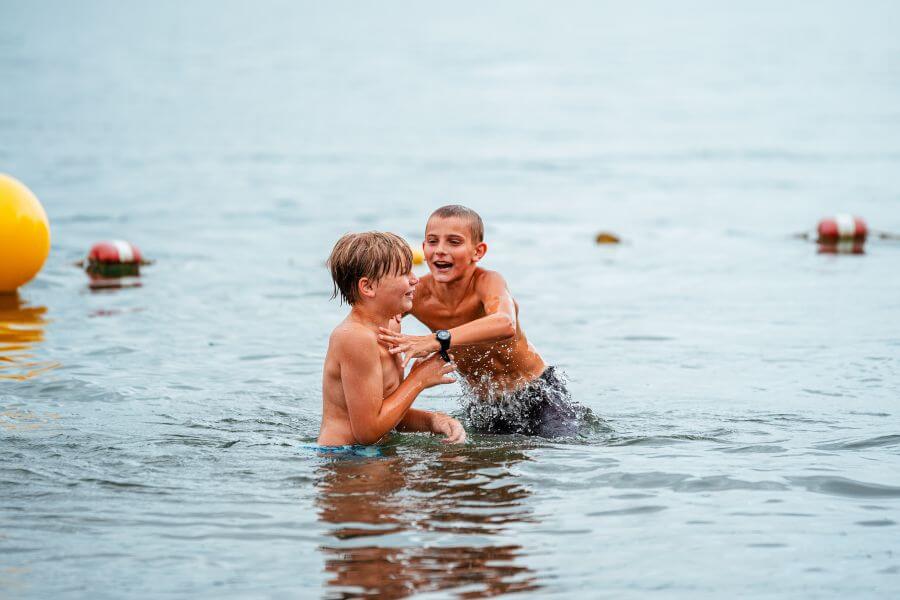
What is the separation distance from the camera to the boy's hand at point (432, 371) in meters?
6.61

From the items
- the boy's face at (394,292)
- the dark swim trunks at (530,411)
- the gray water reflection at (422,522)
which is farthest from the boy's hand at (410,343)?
the dark swim trunks at (530,411)

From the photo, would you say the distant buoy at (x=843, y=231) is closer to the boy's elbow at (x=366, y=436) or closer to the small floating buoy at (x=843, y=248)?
the small floating buoy at (x=843, y=248)

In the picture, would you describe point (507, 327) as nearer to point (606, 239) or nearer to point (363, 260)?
point (363, 260)

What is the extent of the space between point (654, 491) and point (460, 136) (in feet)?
83.5

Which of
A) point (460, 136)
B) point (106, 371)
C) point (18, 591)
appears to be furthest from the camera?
point (460, 136)

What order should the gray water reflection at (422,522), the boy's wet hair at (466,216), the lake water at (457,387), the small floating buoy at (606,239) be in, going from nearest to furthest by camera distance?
→ the gray water reflection at (422,522), the lake water at (457,387), the boy's wet hair at (466,216), the small floating buoy at (606,239)

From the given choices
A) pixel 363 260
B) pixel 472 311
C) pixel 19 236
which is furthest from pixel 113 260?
pixel 363 260

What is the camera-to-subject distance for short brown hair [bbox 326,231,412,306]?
6453 mm

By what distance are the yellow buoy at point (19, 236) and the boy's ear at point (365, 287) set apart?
250 inches

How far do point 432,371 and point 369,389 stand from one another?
39 centimetres

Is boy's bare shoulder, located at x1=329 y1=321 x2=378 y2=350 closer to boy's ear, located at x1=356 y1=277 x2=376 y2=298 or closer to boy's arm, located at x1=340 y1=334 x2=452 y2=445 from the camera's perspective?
boy's arm, located at x1=340 y1=334 x2=452 y2=445

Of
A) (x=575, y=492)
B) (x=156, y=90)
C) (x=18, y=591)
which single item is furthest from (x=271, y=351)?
(x=156, y=90)

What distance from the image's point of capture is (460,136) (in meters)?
31.1

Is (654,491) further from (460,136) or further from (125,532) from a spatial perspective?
(460,136)
